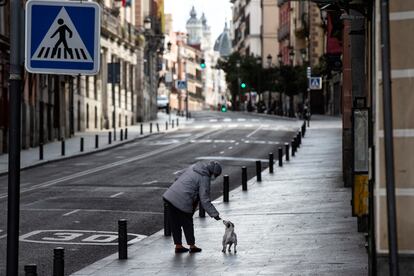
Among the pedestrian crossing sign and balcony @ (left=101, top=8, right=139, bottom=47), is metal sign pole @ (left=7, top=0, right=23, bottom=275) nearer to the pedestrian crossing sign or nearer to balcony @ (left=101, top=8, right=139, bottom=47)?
the pedestrian crossing sign

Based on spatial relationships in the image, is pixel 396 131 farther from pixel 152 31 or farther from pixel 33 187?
pixel 152 31

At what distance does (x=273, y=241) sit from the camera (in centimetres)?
1927

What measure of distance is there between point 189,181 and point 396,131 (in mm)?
5943

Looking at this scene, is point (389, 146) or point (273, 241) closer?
point (389, 146)

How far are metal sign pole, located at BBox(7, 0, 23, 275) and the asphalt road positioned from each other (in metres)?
7.54

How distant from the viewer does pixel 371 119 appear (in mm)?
14438

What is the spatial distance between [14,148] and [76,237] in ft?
40.3

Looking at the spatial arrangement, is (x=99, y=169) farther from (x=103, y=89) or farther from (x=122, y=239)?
(x=103, y=89)

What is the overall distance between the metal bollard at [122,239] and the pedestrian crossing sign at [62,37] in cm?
819

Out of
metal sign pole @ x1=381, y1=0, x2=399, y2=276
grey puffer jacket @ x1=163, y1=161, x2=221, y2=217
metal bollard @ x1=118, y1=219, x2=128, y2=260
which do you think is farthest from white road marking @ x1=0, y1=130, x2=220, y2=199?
metal sign pole @ x1=381, y1=0, x2=399, y2=276

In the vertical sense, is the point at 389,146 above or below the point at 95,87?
below

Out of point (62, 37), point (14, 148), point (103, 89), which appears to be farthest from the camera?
point (103, 89)

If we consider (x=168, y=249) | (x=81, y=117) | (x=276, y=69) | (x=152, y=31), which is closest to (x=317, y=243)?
(x=168, y=249)

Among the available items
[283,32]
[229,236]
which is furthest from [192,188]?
[283,32]
